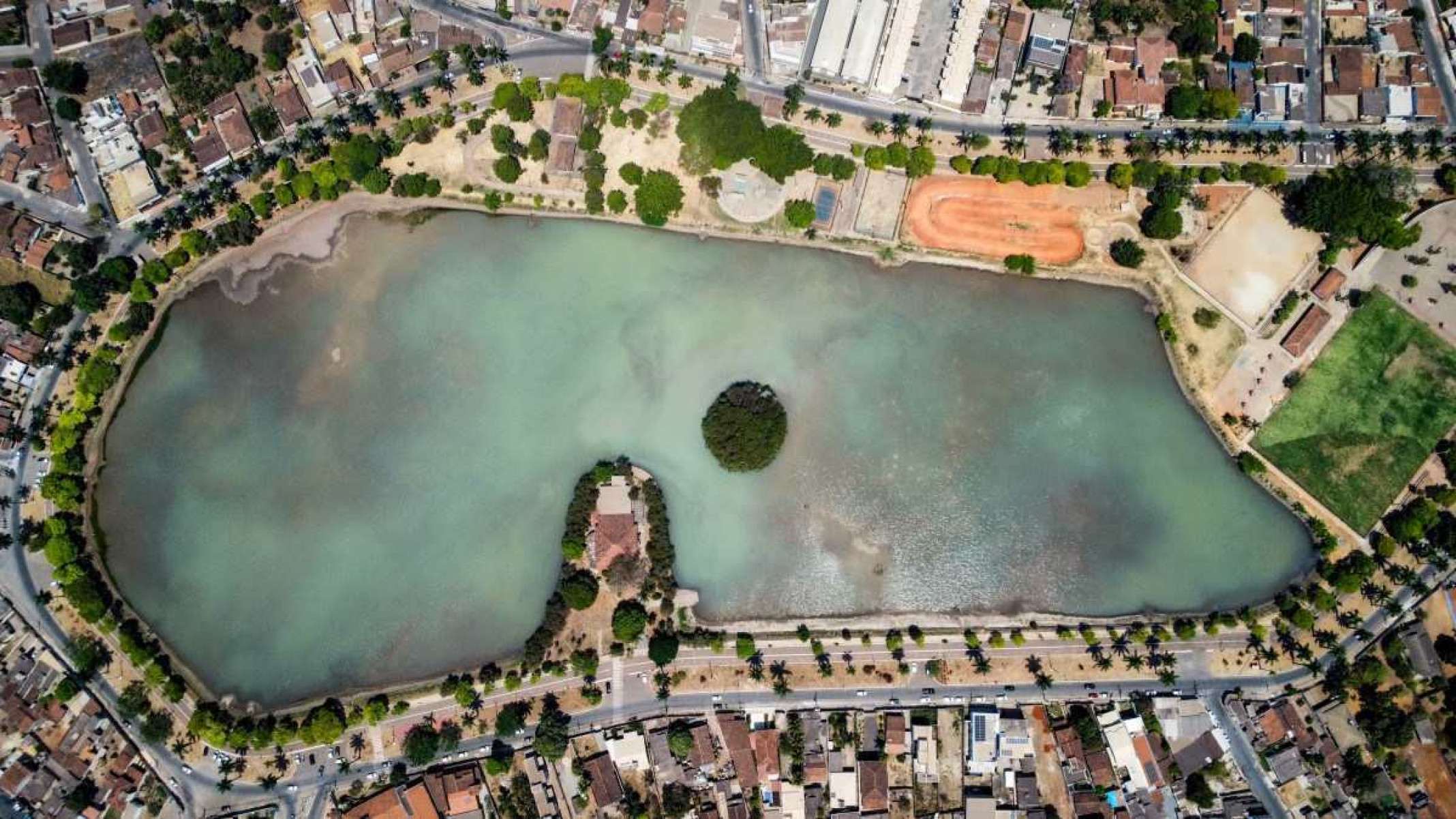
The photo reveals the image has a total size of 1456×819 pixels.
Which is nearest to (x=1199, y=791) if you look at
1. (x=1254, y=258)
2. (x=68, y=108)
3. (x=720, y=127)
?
(x=1254, y=258)

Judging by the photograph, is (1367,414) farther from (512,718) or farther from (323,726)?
(323,726)

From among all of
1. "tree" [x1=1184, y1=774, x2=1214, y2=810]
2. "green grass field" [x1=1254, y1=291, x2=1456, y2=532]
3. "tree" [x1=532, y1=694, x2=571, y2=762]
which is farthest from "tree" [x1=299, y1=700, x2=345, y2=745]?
"green grass field" [x1=1254, y1=291, x2=1456, y2=532]

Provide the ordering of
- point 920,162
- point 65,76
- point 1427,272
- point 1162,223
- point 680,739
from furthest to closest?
point 65,76
point 1427,272
point 920,162
point 1162,223
point 680,739

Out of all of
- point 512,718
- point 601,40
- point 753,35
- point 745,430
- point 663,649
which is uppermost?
point 753,35

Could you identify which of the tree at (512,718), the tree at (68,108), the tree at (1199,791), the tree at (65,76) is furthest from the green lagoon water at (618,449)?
the tree at (65,76)

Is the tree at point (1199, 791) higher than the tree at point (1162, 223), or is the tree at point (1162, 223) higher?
the tree at point (1162, 223)

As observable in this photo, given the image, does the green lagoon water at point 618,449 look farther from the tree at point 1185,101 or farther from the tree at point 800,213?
the tree at point 1185,101
